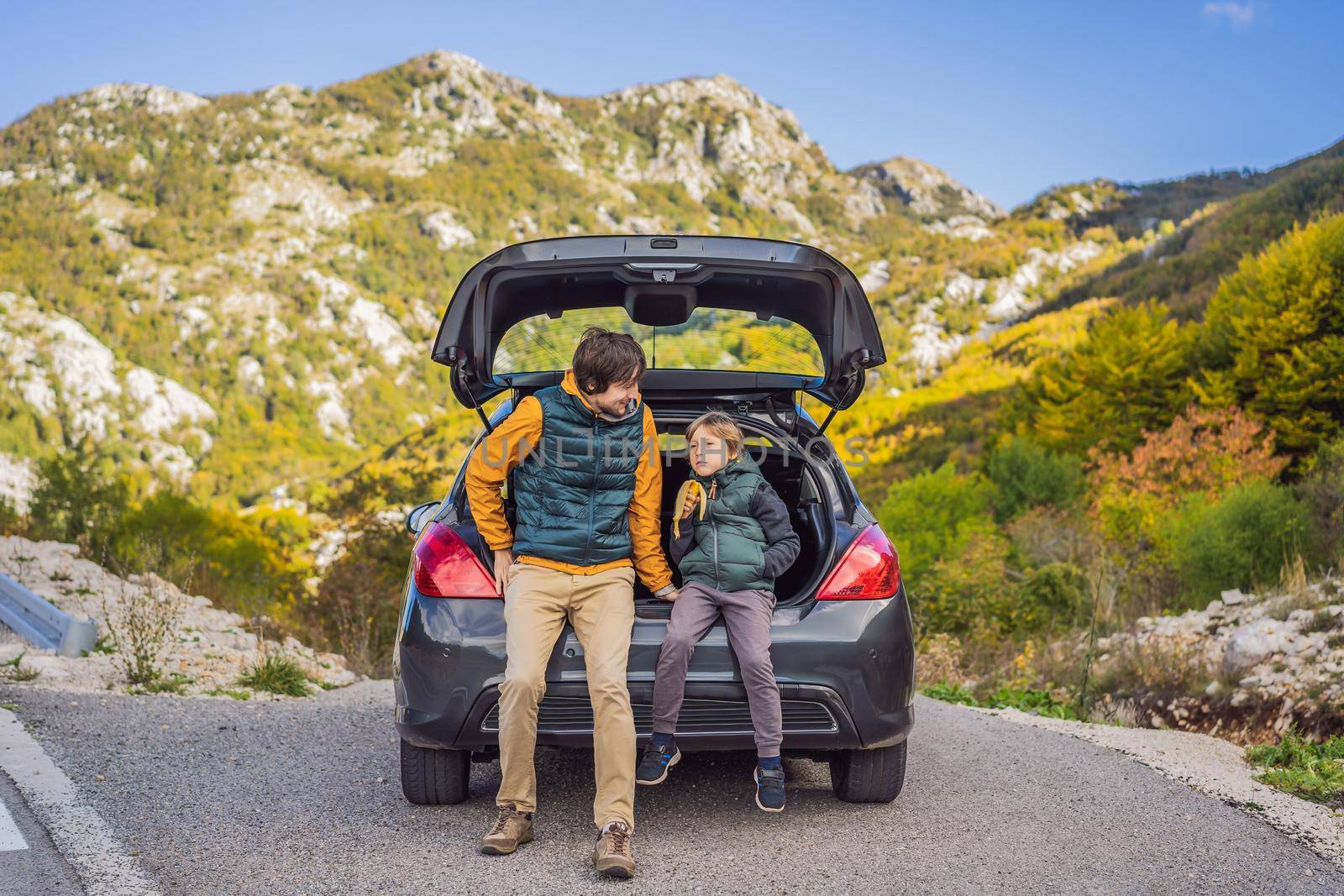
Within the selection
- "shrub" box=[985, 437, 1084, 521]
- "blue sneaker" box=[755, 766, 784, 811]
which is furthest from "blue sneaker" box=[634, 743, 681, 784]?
"shrub" box=[985, 437, 1084, 521]

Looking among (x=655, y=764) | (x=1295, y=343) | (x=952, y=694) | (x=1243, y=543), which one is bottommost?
(x=952, y=694)

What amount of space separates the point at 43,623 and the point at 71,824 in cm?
424

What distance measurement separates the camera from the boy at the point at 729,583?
3594 millimetres

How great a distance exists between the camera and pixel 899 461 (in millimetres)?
62781

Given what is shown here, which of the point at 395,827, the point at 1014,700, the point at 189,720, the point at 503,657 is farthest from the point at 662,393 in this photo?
the point at 1014,700

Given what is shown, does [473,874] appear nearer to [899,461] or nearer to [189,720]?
[189,720]

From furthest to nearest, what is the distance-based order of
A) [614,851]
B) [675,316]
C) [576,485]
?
[675,316] → [576,485] → [614,851]

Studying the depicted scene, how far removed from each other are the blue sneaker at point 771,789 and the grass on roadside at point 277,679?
4368 mm

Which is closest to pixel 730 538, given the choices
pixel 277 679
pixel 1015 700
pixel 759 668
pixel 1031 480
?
pixel 759 668

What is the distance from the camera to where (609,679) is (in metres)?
3.52

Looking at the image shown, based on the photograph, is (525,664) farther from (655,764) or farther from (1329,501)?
(1329,501)

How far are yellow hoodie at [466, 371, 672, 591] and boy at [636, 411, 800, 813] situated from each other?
12 centimetres

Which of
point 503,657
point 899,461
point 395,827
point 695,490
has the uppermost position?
point 695,490

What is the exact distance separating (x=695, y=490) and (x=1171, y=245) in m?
104
